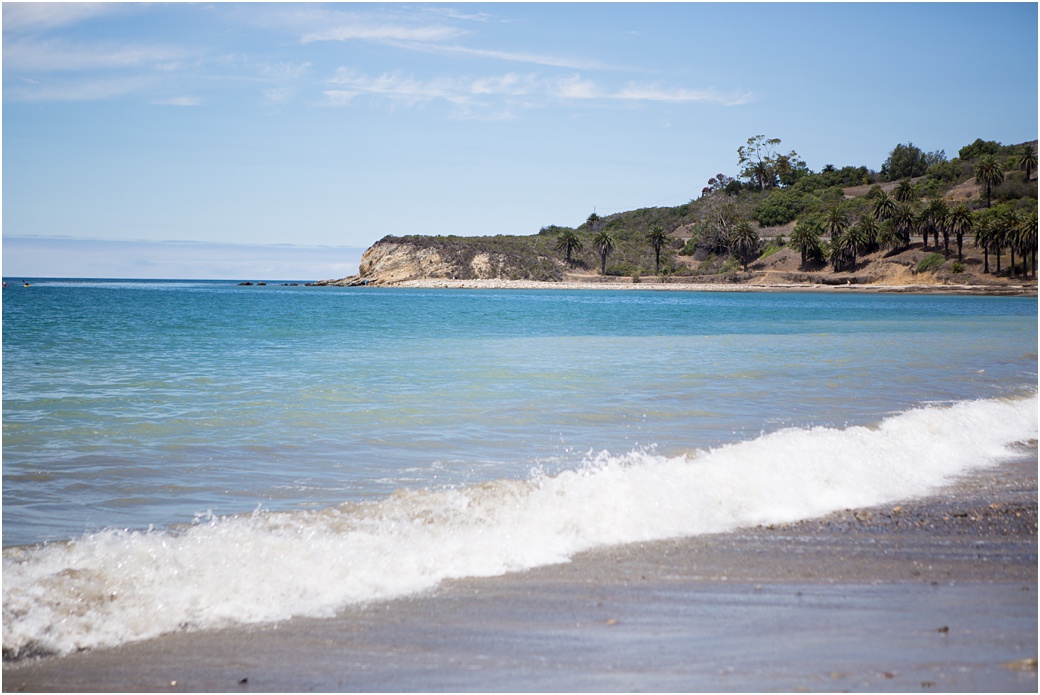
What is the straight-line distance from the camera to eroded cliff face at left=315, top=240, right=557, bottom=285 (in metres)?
129

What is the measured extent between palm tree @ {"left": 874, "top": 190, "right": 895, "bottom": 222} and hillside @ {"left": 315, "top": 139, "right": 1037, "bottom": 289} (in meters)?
0.20

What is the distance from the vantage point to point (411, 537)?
5.69 metres

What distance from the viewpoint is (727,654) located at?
3.69 meters

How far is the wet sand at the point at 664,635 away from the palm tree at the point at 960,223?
98.6 m

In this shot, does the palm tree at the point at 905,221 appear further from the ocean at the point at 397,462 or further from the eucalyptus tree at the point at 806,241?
the ocean at the point at 397,462

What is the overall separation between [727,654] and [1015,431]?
836 centimetres

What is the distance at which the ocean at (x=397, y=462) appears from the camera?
496cm

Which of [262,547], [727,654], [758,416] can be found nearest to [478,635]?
[727,654]

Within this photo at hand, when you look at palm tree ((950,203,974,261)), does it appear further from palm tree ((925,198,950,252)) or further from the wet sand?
the wet sand

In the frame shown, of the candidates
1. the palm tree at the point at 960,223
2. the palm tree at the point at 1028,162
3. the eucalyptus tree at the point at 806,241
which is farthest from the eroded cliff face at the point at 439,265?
the palm tree at the point at 1028,162

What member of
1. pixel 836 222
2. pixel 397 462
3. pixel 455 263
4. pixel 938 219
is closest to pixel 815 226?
pixel 836 222

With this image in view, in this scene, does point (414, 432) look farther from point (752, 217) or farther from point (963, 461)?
point (752, 217)

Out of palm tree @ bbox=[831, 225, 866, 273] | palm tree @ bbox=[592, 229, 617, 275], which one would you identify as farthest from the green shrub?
palm tree @ bbox=[592, 229, 617, 275]

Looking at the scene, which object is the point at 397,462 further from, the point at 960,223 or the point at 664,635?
the point at 960,223
